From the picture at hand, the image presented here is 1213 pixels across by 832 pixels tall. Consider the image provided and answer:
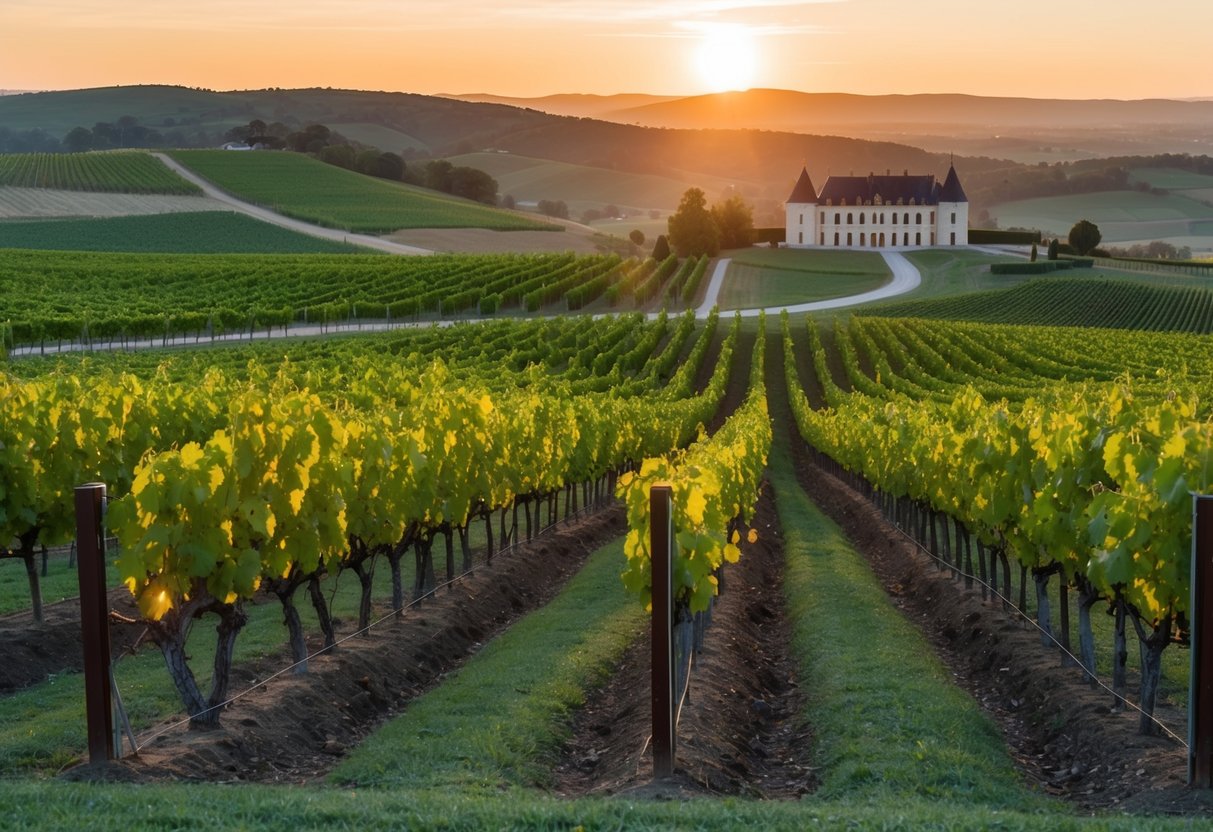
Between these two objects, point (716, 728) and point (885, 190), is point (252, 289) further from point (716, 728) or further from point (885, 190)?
point (885, 190)

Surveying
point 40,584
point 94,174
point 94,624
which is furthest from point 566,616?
point 94,174

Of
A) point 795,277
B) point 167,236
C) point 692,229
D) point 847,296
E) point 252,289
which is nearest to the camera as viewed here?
point 252,289

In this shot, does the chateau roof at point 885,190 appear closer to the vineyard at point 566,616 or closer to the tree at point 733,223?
the tree at point 733,223

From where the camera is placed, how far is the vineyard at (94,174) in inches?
5527

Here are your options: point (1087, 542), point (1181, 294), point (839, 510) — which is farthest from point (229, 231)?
point (1087, 542)

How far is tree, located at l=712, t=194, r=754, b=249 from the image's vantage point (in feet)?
449

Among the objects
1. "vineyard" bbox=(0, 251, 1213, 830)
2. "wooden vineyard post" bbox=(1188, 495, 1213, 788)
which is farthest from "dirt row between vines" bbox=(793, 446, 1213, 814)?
"wooden vineyard post" bbox=(1188, 495, 1213, 788)

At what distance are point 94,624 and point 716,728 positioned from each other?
16.4 feet

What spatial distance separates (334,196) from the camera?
5812 inches

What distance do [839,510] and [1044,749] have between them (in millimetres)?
22952

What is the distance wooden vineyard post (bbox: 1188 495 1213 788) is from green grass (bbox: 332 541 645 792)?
4.51m

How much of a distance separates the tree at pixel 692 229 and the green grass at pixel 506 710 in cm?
11022

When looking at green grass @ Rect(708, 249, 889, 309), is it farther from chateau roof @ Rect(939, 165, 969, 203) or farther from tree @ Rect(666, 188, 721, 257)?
chateau roof @ Rect(939, 165, 969, 203)

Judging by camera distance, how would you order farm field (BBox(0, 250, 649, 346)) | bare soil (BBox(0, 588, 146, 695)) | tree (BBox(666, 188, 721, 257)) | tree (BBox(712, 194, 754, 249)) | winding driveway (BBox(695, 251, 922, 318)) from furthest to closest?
1. tree (BBox(712, 194, 754, 249))
2. tree (BBox(666, 188, 721, 257))
3. winding driveway (BBox(695, 251, 922, 318))
4. farm field (BBox(0, 250, 649, 346))
5. bare soil (BBox(0, 588, 146, 695))
